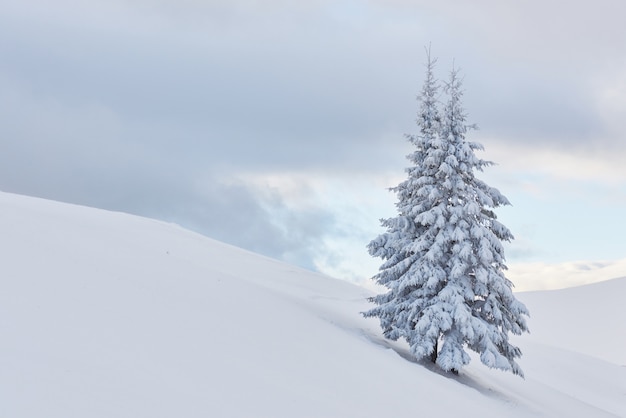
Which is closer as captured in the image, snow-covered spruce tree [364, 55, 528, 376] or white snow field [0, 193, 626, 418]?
white snow field [0, 193, 626, 418]

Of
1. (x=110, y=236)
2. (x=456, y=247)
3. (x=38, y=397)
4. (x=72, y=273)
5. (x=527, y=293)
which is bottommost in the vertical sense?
(x=38, y=397)

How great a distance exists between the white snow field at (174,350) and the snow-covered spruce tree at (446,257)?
1.58 m

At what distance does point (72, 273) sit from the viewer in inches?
538

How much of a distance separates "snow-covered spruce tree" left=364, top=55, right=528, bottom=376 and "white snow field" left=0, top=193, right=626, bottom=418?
158 cm

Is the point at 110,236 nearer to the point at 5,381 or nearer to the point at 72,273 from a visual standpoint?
the point at 72,273

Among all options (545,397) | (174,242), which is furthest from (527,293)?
(174,242)

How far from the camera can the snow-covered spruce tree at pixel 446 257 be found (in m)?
20.5

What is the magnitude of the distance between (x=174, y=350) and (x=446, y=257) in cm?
1325

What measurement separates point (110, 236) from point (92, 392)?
1413 centimetres

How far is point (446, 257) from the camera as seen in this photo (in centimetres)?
2189

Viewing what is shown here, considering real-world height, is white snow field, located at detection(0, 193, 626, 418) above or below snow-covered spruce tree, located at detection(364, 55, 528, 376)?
below

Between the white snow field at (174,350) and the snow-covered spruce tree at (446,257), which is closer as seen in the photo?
the white snow field at (174,350)

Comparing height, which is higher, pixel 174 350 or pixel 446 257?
pixel 446 257

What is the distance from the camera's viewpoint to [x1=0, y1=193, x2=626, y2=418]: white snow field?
880 centimetres
